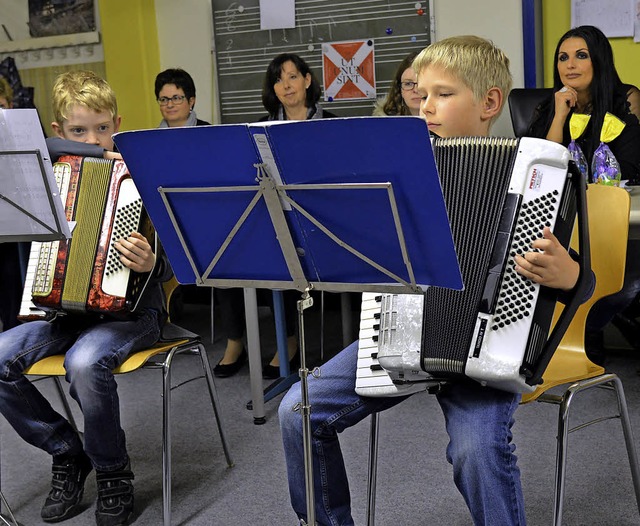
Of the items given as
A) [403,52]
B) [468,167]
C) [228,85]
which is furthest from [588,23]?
[468,167]

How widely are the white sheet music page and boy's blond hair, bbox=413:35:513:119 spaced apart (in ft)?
2.53

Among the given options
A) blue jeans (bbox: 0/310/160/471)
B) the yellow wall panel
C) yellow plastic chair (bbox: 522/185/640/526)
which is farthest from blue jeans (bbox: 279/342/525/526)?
the yellow wall panel

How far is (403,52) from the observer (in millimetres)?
4137

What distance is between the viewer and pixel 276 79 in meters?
3.64

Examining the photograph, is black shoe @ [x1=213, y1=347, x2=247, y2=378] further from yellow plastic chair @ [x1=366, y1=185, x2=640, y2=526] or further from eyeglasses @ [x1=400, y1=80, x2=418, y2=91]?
yellow plastic chair @ [x1=366, y1=185, x2=640, y2=526]

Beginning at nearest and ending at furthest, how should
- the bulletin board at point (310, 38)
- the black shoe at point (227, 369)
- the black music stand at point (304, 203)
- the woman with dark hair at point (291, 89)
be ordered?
1. the black music stand at point (304, 203)
2. the black shoe at point (227, 369)
3. the woman with dark hair at point (291, 89)
4. the bulletin board at point (310, 38)

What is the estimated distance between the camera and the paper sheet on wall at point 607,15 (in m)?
3.68

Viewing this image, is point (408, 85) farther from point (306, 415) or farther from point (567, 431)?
point (306, 415)

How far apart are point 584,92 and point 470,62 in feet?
5.19

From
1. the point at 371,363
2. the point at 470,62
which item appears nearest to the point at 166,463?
the point at 371,363

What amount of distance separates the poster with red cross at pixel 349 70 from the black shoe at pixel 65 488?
2539mm

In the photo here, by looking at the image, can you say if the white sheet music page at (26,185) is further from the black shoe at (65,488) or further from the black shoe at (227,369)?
the black shoe at (227,369)

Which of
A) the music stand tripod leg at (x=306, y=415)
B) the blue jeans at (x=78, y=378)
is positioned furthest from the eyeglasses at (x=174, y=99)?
the music stand tripod leg at (x=306, y=415)

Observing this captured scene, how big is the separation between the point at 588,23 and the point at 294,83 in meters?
1.33
